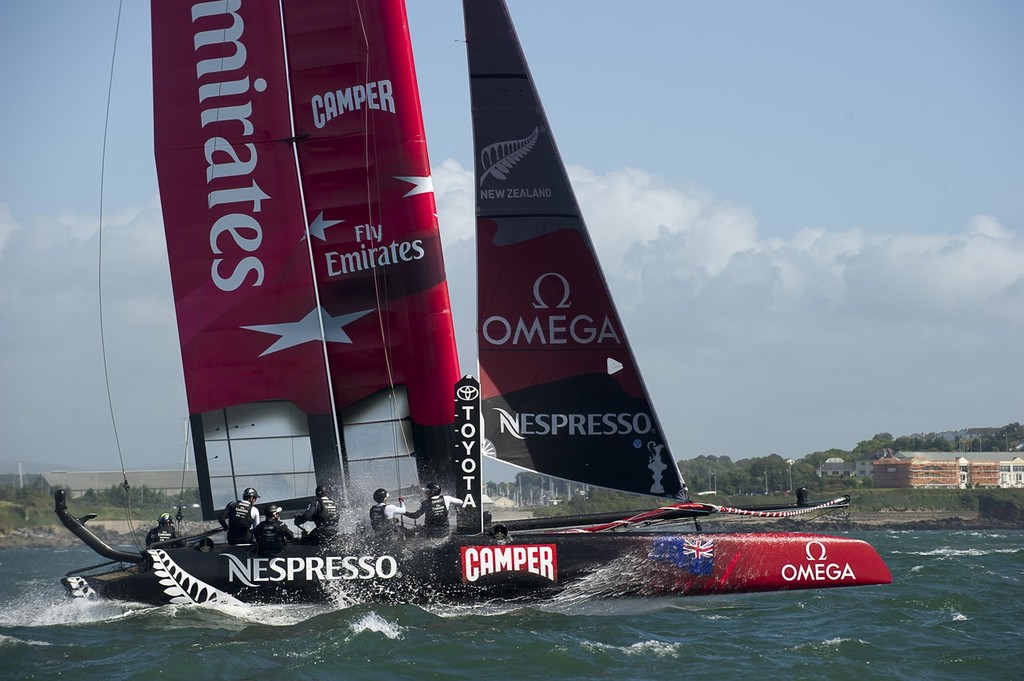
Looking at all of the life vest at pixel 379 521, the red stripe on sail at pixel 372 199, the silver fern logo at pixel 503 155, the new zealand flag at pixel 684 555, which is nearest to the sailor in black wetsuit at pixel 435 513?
the life vest at pixel 379 521

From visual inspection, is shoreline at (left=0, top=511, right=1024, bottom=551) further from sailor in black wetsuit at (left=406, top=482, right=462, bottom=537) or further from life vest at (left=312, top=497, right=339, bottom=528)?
life vest at (left=312, top=497, right=339, bottom=528)

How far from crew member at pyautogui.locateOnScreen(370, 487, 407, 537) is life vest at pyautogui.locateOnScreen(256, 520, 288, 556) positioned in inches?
38.0

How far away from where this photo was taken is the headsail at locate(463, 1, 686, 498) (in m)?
13.0

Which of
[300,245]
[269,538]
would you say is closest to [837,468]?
[300,245]

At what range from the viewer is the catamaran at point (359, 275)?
13.1 m

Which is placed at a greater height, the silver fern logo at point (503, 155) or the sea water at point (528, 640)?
the silver fern logo at point (503, 155)

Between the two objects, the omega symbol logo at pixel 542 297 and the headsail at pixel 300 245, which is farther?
the headsail at pixel 300 245

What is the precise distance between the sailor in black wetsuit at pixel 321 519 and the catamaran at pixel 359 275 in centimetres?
104

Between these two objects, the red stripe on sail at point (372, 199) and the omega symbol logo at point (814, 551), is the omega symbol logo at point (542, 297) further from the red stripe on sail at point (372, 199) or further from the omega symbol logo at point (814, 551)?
the omega symbol logo at point (814, 551)

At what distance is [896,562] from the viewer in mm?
20828

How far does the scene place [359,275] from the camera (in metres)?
13.9

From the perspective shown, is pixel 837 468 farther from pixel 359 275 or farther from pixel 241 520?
pixel 241 520

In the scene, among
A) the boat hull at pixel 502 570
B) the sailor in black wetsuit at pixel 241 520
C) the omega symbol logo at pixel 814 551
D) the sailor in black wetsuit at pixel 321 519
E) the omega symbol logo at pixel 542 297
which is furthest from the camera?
the omega symbol logo at pixel 542 297

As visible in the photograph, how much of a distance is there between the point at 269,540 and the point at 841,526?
46.2 metres
